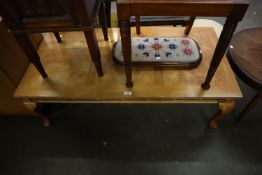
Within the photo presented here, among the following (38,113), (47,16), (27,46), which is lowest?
(38,113)

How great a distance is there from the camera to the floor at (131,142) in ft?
3.55

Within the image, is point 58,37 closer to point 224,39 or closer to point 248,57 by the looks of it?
point 224,39

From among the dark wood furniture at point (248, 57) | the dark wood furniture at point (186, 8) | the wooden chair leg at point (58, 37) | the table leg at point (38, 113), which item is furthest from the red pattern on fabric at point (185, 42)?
the table leg at point (38, 113)

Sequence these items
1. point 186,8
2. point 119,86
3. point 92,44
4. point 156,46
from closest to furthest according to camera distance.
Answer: point 186,8 < point 92,44 < point 119,86 < point 156,46

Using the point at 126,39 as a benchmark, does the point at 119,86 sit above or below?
below

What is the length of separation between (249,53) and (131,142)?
806 mm

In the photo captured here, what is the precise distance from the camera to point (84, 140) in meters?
1.18

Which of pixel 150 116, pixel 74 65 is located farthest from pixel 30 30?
pixel 150 116

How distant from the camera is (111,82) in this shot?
1014mm

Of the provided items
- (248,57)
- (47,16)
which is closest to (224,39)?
(248,57)

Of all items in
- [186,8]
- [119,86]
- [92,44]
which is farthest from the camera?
[119,86]

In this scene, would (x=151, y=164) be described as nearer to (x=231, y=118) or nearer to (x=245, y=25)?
(x=231, y=118)

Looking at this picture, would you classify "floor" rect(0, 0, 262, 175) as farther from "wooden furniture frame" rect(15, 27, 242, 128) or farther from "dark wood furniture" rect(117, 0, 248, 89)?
"dark wood furniture" rect(117, 0, 248, 89)

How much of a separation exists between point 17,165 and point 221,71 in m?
1.24
